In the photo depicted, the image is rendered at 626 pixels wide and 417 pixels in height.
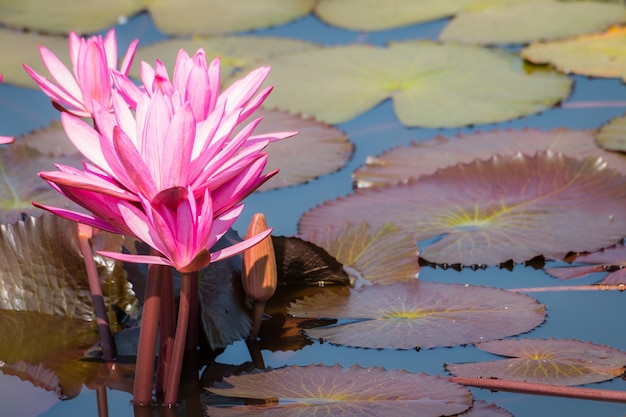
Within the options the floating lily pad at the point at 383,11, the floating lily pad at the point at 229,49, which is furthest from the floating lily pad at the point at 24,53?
the floating lily pad at the point at 383,11

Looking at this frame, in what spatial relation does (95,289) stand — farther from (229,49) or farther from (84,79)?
(229,49)

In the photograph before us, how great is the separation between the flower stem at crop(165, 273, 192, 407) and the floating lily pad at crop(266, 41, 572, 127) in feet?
4.63

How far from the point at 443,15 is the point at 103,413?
2389mm

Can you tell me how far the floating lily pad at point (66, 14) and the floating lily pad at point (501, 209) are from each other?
169 centimetres

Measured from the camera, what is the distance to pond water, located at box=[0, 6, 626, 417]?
134 centimetres

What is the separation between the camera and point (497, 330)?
149cm

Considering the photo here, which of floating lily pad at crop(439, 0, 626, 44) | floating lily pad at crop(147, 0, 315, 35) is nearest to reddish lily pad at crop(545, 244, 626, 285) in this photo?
floating lily pad at crop(439, 0, 626, 44)

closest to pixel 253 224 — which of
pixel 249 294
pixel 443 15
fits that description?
pixel 249 294

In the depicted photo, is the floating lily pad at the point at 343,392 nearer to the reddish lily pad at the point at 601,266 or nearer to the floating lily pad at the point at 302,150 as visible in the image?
the reddish lily pad at the point at 601,266

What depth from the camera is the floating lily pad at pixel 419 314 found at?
1473 mm

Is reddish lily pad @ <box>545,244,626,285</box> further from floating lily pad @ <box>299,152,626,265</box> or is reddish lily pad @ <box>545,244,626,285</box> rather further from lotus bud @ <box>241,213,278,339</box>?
lotus bud @ <box>241,213,278,339</box>

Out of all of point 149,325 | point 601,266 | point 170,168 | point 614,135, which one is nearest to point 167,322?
point 149,325

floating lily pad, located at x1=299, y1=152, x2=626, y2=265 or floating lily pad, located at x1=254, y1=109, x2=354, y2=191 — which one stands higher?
floating lily pad, located at x1=254, y1=109, x2=354, y2=191

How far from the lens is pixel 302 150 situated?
2342 mm
